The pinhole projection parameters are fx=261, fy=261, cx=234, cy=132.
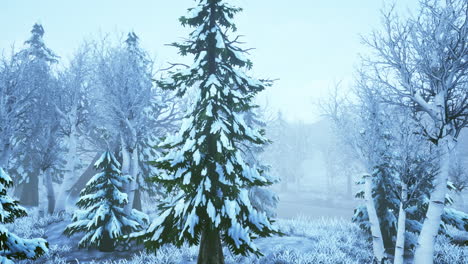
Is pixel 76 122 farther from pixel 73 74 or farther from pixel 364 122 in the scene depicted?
pixel 364 122

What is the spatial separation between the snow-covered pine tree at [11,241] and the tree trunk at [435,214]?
29.6ft

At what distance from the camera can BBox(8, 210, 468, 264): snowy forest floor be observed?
920 cm

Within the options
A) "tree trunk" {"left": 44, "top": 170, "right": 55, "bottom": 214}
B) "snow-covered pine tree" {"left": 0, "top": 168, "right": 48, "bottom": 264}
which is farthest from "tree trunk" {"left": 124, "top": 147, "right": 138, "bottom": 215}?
"tree trunk" {"left": 44, "top": 170, "right": 55, "bottom": 214}

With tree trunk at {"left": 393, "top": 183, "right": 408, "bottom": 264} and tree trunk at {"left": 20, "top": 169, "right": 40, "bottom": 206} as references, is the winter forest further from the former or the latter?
tree trunk at {"left": 20, "top": 169, "right": 40, "bottom": 206}

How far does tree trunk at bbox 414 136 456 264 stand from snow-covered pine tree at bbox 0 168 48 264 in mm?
9024

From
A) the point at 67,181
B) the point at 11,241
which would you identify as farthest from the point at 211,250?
the point at 67,181

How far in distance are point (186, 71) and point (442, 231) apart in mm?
11778

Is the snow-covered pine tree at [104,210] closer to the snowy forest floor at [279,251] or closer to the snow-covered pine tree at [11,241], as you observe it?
the snowy forest floor at [279,251]

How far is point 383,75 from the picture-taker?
9.05 metres

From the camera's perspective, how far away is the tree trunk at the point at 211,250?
613 centimetres

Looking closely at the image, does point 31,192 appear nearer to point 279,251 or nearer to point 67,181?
point 67,181

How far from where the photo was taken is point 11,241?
409 centimetres

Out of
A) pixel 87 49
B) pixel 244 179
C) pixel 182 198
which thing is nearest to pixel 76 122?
pixel 87 49

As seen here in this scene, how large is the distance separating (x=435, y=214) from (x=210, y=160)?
6503 millimetres
